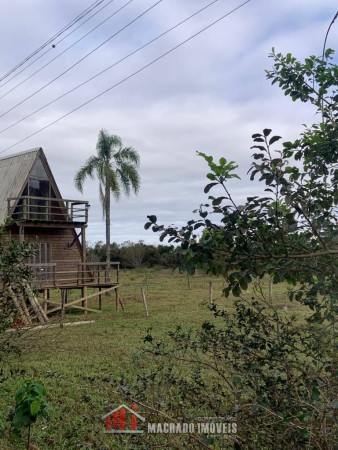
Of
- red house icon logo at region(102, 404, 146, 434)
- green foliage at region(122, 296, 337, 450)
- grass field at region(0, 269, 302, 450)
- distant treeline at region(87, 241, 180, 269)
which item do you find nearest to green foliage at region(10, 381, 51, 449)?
grass field at region(0, 269, 302, 450)

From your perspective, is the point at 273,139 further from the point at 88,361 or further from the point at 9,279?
the point at 88,361

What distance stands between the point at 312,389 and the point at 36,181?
1837cm

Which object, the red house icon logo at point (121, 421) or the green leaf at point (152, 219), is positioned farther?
the red house icon logo at point (121, 421)

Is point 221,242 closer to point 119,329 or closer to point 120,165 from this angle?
point 119,329

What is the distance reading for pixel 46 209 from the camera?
19.3 metres

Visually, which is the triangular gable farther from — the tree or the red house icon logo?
the tree

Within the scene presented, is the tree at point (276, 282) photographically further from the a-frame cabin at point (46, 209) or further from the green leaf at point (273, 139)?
the a-frame cabin at point (46, 209)

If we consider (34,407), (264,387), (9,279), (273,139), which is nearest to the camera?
(273,139)

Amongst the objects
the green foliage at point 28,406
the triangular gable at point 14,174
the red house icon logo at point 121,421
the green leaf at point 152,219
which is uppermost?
the triangular gable at point 14,174

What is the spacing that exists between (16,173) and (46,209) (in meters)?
1.87

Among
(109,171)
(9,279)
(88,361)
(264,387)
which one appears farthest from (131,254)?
(264,387)

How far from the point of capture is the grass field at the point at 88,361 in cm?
411

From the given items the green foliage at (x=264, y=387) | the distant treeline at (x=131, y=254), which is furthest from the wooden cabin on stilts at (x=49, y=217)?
the green foliage at (x=264, y=387)

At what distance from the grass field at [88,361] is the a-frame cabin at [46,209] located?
102 inches
